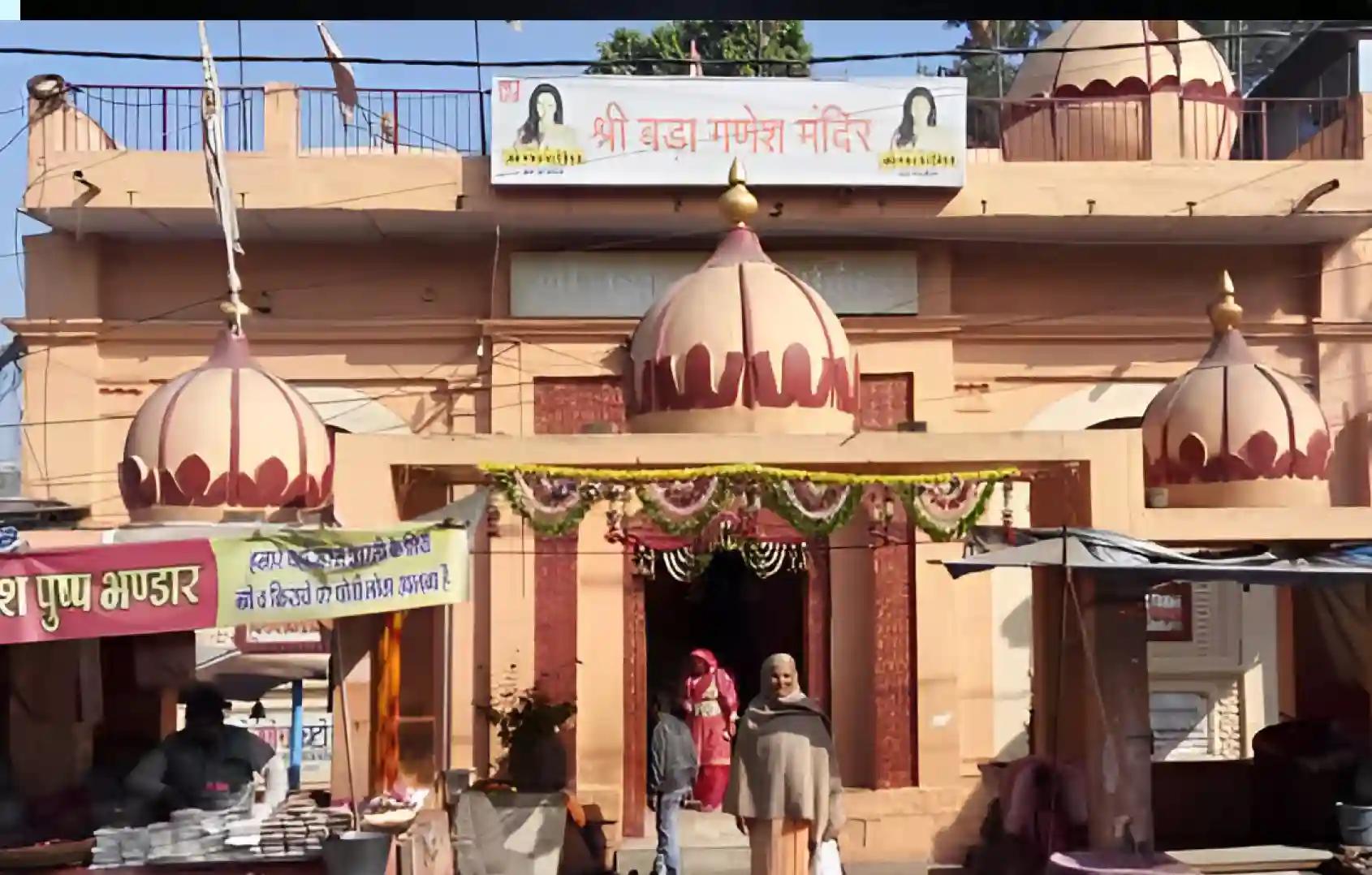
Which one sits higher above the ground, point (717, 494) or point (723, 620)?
point (717, 494)

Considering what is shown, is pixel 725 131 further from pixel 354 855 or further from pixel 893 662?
pixel 354 855

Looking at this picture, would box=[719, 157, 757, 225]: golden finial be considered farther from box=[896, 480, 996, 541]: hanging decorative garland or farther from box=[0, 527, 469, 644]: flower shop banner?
box=[0, 527, 469, 644]: flower shop banner

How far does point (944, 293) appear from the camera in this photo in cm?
1281

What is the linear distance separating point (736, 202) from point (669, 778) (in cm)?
332

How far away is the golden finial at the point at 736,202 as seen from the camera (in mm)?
10008

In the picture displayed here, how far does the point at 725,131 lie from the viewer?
1255 centimetres

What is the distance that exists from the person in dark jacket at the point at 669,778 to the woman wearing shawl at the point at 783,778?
1703 mm

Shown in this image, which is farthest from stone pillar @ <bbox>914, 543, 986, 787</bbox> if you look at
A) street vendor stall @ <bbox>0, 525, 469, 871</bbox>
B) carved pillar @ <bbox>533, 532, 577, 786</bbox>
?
street vendor stall @ <bbox>0, 525, 469, 871</bbox>

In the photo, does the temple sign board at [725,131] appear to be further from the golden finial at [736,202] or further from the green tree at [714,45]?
the green tree at [714,45]

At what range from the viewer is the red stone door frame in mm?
12297

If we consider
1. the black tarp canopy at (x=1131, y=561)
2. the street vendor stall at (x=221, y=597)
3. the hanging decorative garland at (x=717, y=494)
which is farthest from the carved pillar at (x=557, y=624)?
the black tarp canopy at (x=1131, y=561)

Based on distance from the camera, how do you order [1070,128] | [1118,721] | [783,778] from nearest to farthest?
1. [783,778]
2. [1118,721]
3. [1070,128]

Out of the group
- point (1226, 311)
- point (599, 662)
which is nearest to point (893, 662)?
point (599, 662)

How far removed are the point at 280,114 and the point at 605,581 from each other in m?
4.14
